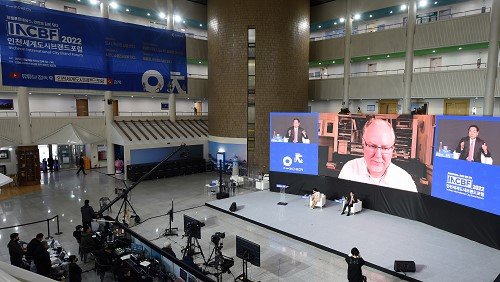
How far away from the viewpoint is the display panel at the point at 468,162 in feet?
34.9

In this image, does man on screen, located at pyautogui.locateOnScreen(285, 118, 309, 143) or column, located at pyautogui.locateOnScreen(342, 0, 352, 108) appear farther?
column, located at pyautogui.locateOnScreen(342, 0, 352, 108)

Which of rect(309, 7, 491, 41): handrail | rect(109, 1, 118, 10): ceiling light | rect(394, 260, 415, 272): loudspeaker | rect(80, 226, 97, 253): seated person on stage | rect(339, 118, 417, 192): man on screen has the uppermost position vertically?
rect(109, 1, 118, 10): ceiling light

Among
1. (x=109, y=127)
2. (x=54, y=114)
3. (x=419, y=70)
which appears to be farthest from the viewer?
(x=54, y=114)

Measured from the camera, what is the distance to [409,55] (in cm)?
2091

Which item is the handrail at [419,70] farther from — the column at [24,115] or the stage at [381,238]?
the column at [24,115]

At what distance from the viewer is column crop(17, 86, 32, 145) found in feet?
64.9

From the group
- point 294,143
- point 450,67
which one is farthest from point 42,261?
point 450,67

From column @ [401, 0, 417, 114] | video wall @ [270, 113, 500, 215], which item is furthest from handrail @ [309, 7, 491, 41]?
video wall @ [270, 113, 500, 215]

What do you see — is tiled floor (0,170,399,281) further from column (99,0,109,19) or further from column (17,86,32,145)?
column (99,0,109,19)

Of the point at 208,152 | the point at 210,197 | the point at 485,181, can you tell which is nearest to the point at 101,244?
the point at 210,197

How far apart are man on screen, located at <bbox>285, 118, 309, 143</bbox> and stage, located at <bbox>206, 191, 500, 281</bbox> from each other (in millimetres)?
3303

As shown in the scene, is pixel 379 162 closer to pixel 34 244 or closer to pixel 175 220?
pixel 175 220

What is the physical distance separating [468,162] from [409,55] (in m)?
11.7

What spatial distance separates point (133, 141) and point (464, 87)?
829 inches
